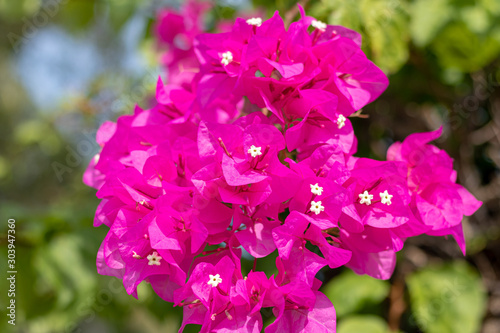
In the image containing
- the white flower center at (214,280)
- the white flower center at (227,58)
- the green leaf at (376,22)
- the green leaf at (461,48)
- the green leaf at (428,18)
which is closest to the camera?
the white flower center at (214,280)

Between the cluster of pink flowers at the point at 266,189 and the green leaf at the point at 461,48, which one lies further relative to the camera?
the green leaf at the point at 461,48

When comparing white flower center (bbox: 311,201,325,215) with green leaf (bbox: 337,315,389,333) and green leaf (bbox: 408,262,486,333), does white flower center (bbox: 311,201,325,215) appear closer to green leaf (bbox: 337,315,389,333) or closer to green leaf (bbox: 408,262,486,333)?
green leaf (bbox: 337,315,389,333)

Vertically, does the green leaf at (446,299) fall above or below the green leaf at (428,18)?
below

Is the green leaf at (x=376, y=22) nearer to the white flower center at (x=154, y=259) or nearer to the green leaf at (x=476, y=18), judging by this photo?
the green leaf at (x=476, y=18)

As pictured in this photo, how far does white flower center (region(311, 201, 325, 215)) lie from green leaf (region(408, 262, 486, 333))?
782 mm

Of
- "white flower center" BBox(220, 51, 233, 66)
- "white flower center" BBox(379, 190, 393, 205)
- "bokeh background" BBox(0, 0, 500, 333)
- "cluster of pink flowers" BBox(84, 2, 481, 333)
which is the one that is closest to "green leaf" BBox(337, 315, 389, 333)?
"bokeh background" BBox(0, 0, 500, 333)

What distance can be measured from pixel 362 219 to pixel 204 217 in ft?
0.72

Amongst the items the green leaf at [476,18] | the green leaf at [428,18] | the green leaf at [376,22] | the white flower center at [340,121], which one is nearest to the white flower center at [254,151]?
the white flower center at [340,121]

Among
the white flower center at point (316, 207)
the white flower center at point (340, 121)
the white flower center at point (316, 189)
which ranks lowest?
the white flower center at point (316, 207)

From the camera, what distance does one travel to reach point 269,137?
62cm

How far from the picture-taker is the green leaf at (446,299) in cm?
118

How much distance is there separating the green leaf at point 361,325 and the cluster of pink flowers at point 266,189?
493 millimetres

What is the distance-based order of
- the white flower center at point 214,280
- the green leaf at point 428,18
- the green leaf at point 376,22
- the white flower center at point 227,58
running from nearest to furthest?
1. the white flower center at point 214,280
2. the white flower center at point 227,58
3. the green leaf at point 376,22
4. the green leaf at point 428,18

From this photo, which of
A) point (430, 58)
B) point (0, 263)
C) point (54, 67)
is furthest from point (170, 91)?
point (54, 67)
